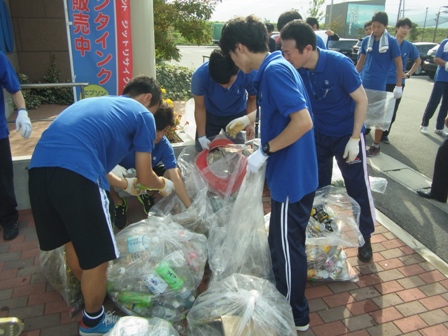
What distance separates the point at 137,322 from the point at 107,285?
51cm

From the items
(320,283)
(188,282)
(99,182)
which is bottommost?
(320,283)

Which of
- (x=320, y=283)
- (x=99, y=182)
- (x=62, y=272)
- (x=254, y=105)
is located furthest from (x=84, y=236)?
(x=254, y=105)

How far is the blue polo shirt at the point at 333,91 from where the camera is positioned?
8.52 ft

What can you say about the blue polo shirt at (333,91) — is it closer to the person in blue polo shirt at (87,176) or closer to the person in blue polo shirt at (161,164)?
the person in blue polo shirt at (161,164)

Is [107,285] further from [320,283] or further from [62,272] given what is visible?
[320,283]

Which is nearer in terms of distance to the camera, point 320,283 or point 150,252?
point 150,252

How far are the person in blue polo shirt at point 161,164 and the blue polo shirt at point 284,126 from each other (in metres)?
1.06

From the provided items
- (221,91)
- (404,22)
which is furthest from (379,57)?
(221,91)

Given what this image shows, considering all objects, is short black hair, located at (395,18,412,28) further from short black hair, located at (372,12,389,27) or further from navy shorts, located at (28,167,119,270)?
navy shorts, located at (28,167,119,270)

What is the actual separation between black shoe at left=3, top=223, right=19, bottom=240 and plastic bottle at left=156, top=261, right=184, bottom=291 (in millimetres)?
1592

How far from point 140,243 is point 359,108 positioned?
171 centimetres

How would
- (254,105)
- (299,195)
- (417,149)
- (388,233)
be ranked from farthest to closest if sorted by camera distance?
(417,149) < (254,105) < (388,233) < (299,195)

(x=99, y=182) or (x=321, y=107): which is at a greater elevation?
(x=321, y=107)

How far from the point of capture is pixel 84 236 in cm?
188
